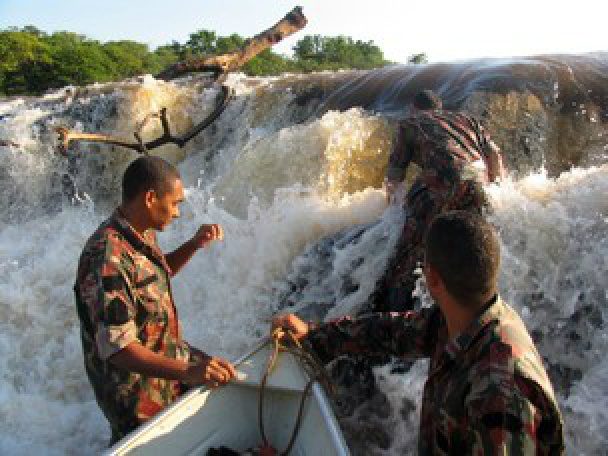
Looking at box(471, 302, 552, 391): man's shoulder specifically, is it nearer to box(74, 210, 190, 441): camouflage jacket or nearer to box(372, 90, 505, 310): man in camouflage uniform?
box(74, 210, 190, 441): camouflage jacket

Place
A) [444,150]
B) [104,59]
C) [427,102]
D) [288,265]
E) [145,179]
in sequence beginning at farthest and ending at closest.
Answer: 1. [104,59]
2. [288,265]
3. [427,102]
4. [444,150]
5. [145,179]

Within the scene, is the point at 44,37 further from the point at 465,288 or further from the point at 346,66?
the point at 465,288

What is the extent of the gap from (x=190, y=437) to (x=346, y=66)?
1571 inches

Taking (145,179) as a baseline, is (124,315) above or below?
below

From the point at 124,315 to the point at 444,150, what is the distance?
274cm

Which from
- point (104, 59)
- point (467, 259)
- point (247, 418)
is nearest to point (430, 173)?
point (247, 418)

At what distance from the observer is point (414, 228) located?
4.62m

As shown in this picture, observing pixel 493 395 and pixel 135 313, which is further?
pixel 135 313

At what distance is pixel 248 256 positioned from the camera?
21.5ft

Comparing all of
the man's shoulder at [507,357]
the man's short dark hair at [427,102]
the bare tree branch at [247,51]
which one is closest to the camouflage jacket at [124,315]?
the man's shoulder at [507,357]

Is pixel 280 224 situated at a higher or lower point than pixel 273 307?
higher

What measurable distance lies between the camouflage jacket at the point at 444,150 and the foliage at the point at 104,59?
87.0ft

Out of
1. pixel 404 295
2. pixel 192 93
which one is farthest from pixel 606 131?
pixel 192 93

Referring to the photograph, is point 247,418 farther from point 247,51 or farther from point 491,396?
point 247,51
